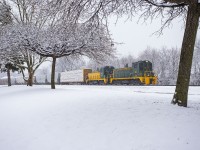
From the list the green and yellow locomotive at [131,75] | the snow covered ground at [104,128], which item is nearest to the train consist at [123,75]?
the green and yellow locomotive at [131,75]

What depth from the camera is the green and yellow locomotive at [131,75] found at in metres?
28.9

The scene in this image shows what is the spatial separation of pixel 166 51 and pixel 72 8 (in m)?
90.8

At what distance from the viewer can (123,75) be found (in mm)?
31844

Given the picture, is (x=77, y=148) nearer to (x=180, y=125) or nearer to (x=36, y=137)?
(x=36, y=137)

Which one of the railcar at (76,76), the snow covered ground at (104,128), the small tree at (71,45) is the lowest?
the snow covered ground at (104,128)

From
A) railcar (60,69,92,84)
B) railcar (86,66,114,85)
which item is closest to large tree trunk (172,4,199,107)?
railcar (86,66,114,85)

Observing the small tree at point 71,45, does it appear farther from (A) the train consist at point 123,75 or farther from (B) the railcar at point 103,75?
(B) the railcar at point 103,75

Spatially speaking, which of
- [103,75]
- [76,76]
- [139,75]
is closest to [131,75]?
[139,75]

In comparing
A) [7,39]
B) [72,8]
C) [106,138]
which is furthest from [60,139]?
[7,39]

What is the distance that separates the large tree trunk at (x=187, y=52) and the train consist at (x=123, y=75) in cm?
2028

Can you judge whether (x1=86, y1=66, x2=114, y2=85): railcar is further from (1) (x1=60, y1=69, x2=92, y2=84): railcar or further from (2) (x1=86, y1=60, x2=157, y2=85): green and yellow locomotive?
(1) (x1=60, y1=69, x2=92, y2=84): railcar

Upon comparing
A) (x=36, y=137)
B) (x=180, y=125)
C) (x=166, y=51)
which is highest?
(x=166, y=51)

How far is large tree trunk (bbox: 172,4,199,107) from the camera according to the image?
8.02 metres

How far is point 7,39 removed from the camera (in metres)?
16.1
